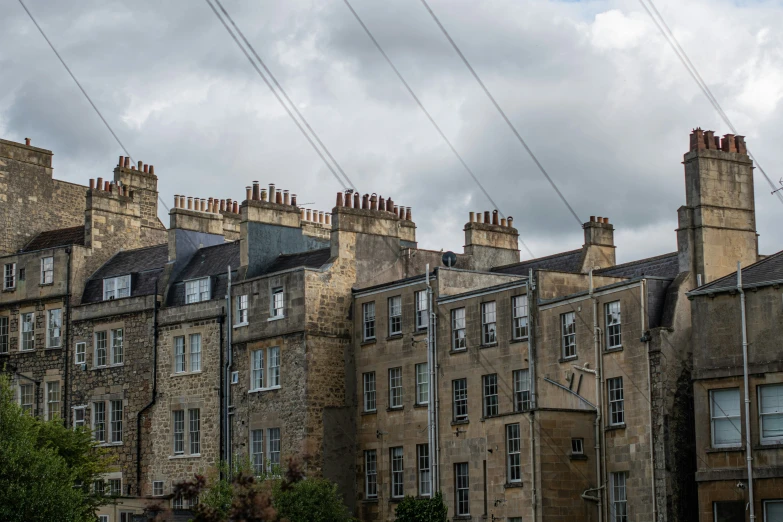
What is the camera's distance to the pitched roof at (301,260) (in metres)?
60.8

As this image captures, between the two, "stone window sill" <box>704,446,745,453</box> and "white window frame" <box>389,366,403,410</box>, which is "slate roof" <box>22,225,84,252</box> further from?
"stone window sill" <box>704,446,745,453</box>

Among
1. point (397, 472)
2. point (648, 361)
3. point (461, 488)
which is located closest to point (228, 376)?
point (397, 472)

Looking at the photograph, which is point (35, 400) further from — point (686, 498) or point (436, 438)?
point (686, 498)

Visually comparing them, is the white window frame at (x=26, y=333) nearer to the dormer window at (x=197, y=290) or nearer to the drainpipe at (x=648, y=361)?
the dormer window at (x=197, y=290)

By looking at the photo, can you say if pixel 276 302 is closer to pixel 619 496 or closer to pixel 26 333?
pixel 26 333

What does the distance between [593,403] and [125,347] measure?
23183mm

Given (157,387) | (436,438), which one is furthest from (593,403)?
(157,387)

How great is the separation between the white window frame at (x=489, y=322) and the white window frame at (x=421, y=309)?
9.52ft

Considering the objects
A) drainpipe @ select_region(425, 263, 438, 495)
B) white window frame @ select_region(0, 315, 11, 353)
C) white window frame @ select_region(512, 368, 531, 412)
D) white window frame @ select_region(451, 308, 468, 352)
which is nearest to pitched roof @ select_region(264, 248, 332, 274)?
drainpipe @ select_region(425, 263, 438, 495)

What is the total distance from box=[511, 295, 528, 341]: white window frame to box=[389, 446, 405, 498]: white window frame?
713cm

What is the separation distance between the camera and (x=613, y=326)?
4906cm

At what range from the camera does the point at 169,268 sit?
64688 mm

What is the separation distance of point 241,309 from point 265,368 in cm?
278

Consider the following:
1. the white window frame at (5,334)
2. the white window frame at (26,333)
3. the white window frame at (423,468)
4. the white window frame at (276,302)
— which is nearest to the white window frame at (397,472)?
the white window frame at (423,468)
